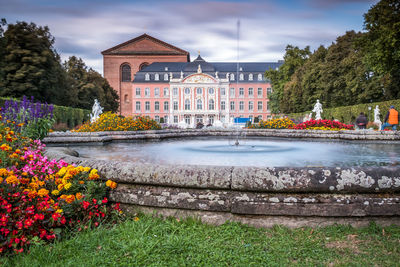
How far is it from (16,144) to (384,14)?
24387 millimetres

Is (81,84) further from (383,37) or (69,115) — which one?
(383,37)

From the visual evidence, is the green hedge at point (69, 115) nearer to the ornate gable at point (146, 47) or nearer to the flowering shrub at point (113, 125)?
the flowering shrub at point (113, 125)

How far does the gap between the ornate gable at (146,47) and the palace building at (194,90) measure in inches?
61.2

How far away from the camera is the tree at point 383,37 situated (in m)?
20.5

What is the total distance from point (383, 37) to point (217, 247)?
23238 mm

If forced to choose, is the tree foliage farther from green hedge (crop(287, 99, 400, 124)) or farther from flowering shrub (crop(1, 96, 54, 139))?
green hedge (crop(287, 99, 400, 124))

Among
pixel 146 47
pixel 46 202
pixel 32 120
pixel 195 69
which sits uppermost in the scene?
pixel 146 47

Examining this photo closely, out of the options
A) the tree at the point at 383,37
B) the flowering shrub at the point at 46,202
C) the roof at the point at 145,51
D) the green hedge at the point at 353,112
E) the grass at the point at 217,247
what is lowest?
the grass at the point at 217,247

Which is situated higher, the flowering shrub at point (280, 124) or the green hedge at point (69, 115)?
the green hedge at point (69, 115)

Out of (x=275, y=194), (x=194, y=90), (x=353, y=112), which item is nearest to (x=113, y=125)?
(x=275, y=194)

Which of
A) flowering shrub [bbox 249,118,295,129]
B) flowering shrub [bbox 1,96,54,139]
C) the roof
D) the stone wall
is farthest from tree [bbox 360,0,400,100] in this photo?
the roof

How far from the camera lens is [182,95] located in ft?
213

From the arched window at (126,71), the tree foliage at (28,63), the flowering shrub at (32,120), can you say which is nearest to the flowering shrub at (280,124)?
the flowering shrub at (32,120)

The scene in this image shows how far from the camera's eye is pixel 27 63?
101ft
